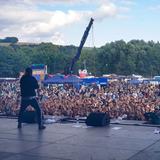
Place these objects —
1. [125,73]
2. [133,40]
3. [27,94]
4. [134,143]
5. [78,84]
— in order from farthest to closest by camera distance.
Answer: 1. [133,40]
2. [125,73]
3. [78,84]
4. [27,94]
5. [134,143]

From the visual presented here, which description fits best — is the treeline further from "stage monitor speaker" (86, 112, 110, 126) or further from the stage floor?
the stage floor

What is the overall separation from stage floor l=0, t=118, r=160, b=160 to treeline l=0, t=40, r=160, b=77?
59719 millimetres

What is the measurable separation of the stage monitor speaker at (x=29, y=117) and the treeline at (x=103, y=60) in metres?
58.7

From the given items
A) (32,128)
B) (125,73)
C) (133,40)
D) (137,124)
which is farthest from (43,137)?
(133,40)

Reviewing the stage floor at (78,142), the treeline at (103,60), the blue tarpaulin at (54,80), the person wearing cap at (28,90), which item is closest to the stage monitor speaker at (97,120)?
the stage floor at (78,142)

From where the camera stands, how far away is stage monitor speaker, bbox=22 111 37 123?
8.23 metres

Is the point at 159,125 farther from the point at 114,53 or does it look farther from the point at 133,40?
the point at 133,40

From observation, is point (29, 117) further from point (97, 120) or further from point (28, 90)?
point (97, 120)

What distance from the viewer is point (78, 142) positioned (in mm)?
5934

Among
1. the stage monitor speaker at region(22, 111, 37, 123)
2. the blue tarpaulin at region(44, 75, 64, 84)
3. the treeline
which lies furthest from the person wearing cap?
the treeline

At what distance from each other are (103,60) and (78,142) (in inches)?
2662

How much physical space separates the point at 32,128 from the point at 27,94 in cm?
66

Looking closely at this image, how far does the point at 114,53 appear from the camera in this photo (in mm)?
73812

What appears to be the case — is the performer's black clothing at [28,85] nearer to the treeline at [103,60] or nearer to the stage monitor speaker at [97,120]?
the stage monitor speaker at [97,120]
